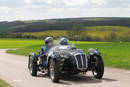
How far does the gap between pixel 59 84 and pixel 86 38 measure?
262ft

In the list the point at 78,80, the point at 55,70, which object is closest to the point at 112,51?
the point at 78,80

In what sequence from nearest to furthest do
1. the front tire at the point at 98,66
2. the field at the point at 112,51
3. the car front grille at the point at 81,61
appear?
the car front grille at the point at 81,61, the front tire at the point at 98,66, the field at the point at 112,51

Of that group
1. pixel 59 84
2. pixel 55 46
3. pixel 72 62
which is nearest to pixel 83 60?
pixel 72 62

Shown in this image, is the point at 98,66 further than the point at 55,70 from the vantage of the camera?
Yes

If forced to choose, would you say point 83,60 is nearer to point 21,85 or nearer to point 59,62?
point 59,62

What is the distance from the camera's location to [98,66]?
40.8ft

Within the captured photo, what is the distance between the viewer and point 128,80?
12.0m

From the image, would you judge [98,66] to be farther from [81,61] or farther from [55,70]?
[55,70]

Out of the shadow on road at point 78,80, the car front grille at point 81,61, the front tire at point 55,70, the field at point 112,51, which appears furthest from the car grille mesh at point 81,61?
the field at point 112,51

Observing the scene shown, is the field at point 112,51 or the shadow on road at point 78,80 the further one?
the field at point 112,51

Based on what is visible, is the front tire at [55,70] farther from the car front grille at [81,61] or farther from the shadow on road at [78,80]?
the car front grille at [81,61]

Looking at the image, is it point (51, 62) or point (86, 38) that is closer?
point (51, 62)

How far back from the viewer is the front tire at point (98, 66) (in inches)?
489

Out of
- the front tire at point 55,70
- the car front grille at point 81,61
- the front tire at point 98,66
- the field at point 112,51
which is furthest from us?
the field at point 112,51
